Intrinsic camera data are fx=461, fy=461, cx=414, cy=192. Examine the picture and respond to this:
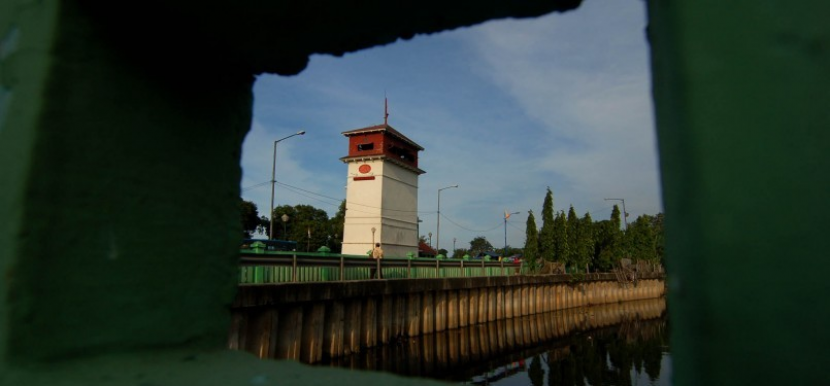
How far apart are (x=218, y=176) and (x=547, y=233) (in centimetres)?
3199

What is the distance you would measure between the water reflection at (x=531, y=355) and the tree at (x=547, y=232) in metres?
8.64

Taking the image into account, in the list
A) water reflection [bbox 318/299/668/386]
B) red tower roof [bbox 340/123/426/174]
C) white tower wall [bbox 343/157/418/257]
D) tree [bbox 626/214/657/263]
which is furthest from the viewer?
tree [bbox 626/214/657/263]

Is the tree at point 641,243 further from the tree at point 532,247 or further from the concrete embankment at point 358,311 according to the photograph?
the concrete embankment at point 358,311

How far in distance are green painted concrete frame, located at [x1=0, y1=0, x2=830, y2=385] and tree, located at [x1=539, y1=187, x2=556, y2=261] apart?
31.5 m

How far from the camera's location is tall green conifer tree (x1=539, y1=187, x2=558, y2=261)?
103 ft

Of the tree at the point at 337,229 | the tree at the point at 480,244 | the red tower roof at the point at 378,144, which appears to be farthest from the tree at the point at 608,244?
the tree at the point at 480,244

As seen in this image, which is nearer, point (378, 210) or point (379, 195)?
point (378, 210)

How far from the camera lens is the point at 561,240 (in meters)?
32.0

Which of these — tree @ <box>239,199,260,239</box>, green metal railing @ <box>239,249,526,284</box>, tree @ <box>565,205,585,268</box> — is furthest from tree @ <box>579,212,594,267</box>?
tree @ <box>239,199,260,239</box>

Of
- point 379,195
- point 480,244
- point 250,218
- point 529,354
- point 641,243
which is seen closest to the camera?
point 529,354

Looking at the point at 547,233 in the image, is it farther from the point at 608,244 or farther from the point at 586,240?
the point at 608,244

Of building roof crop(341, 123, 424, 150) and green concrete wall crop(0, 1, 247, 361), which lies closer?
green concrete wall crop(0, 1, 247, 361)

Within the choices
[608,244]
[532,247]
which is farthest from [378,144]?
[608,244]

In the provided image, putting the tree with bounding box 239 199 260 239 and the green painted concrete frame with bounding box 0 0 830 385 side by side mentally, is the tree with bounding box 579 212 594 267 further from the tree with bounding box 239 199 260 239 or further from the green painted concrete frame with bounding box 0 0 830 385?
the tree with bounding box 239 199 260 239
